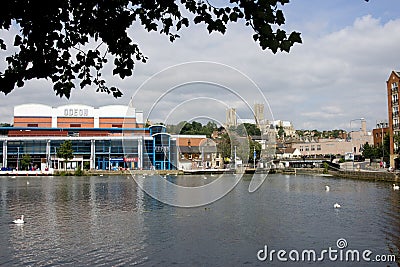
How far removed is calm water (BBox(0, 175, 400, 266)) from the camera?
20.0 m

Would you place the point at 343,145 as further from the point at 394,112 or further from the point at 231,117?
the point at 231,117

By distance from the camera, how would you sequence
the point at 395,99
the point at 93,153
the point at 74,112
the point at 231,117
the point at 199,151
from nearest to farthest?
1. the point at 231,117
2. the point at 199,151
3. the point at 395,99
4. the point at 93,153
5. the point at 74,112

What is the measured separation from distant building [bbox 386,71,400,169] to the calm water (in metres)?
60.2

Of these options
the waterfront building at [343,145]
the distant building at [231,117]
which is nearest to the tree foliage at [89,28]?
the distant building at [231,117]

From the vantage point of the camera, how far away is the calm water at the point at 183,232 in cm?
1998

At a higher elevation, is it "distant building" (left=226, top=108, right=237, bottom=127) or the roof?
"distant building" (left=226, top=108, right=237, bottom=127)

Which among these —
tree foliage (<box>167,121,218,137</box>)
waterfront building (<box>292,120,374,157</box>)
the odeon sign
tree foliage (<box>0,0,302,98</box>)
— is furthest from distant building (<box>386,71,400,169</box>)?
tree foliage (<box>0,0,302,98</box>)

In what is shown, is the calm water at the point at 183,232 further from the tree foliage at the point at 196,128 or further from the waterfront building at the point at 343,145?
the waterfront building at the point at 343,145

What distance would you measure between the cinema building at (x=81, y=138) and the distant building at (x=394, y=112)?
54364 mm

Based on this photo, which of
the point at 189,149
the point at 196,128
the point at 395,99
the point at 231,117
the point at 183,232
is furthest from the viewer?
the point at 395,99

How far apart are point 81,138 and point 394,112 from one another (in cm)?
7962

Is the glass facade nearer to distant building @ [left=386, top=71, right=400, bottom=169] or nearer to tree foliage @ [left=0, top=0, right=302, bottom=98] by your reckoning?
distant building @ [left=386, top=71, right=400, bottom=169]

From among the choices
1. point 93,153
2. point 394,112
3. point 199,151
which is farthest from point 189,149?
point 93,153

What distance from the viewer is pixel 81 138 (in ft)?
403
